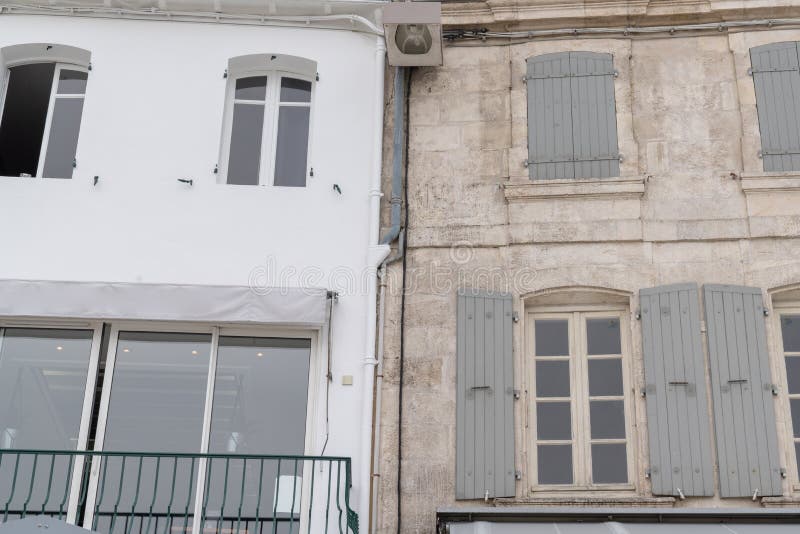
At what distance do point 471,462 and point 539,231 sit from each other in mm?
1965

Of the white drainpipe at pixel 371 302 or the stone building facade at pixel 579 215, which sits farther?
the stone building facade at pixel 579 215

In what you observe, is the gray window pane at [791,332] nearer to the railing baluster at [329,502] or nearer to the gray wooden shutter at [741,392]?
the gray wooden shutter at [741,392]

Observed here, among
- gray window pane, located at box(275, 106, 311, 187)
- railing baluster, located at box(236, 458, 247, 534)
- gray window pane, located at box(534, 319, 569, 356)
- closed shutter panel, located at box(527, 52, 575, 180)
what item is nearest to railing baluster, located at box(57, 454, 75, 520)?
railing baluster, located at box(236, 458, 247, 534)

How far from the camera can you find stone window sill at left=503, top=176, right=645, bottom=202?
30.6ft

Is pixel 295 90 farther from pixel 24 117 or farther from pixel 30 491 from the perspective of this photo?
pixel 30 491

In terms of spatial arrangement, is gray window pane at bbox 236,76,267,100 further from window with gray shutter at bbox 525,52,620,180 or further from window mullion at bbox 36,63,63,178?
window with gray shutter at bbox 525,52,620,180

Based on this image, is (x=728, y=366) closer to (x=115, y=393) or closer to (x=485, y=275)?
(x=485, y=275)

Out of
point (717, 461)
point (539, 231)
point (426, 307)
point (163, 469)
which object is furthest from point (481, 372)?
point (163, 469)

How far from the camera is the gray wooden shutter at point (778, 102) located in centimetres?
939

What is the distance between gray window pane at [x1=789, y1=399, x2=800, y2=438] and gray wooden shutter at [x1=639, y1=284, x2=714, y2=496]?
71 cm

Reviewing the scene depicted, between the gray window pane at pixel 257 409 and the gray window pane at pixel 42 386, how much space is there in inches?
43.5

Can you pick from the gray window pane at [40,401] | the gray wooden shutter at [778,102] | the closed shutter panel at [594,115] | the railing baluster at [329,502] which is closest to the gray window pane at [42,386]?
the gray window pane at [40,401]

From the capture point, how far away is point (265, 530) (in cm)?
866

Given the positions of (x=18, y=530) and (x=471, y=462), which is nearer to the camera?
(x=18, y=530)
